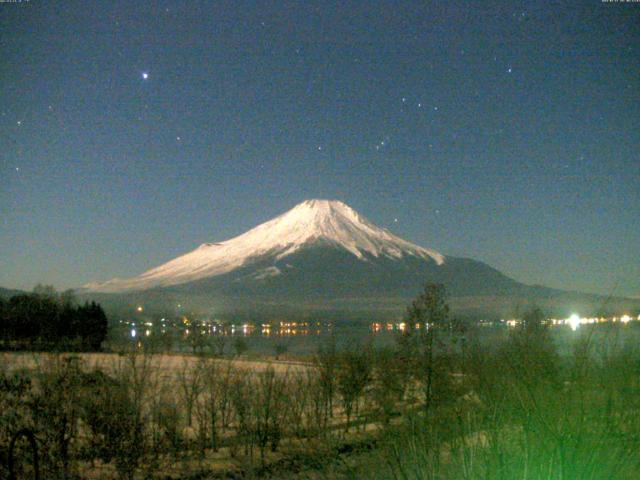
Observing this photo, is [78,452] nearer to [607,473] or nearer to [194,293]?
[607,473]

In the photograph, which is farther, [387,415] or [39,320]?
[39,320]

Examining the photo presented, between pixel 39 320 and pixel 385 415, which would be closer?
pixel 385 415

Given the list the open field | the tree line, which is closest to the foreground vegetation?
the open field

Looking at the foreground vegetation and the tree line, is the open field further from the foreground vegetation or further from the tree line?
the tree line

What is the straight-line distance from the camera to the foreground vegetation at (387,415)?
3934 millimetres

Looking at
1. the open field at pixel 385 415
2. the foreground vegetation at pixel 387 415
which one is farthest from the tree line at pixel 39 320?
the open field at pixel 385 415

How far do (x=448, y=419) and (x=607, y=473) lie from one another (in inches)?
55.5

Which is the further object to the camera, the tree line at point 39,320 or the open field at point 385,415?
the tree line at point 39,320

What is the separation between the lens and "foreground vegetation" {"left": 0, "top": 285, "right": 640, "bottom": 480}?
3934mm

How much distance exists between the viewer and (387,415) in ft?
28.1

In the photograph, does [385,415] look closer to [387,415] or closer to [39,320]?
[387,415]

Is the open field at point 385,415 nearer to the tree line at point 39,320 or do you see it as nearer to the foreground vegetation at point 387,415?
the foreground vegetation at point 387,415

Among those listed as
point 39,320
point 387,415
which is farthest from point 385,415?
point 39,320

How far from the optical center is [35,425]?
9.56 m
